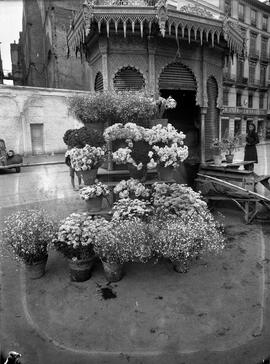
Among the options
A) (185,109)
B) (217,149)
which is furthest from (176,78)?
(217,149)

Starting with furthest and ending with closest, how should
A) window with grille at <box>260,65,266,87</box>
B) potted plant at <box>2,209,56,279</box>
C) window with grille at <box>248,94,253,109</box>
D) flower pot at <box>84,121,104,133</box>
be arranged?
window with grille at <box>260,65,266,87</box> < window with grille at <box>248,94,253,109</box> < flower pot at <box>84,121,104,133</box> < potted plant at <box>2,209,56,279</box>

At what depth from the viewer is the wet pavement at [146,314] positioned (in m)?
3.26

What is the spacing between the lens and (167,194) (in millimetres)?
5828

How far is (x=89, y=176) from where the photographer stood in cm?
551

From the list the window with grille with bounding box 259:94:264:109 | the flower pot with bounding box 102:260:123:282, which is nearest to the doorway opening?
the flower pot with bounding box 102:260:123:282

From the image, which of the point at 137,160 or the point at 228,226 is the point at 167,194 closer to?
the point at 137,160

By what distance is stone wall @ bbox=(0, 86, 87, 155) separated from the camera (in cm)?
2361

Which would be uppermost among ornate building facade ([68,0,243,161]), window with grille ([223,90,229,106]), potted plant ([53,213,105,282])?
window with grille ([223,90,229,106])

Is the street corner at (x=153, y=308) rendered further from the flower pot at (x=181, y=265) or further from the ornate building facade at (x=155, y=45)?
the ornate building facade at (x=155, y=45)

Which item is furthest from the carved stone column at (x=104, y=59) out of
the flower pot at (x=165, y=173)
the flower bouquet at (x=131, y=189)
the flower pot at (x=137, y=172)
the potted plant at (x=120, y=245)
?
the potted plant at (x=120, y=245)

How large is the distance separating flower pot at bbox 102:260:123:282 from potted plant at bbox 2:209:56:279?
99 cm

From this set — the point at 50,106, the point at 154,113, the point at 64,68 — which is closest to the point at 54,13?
the point at 64,68

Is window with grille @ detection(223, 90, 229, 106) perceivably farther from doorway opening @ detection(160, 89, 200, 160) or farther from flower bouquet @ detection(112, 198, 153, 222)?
flower bouquet @ detection(112, 198, 153, 222)

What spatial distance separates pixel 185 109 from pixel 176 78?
2.47m
